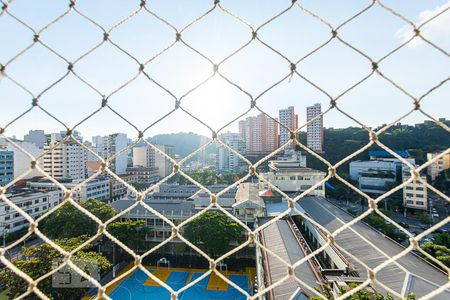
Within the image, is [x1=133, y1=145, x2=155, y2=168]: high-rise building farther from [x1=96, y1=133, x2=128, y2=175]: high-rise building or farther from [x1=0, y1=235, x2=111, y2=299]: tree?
[x1=0, y1=235, x2=111, y2=299]: tree

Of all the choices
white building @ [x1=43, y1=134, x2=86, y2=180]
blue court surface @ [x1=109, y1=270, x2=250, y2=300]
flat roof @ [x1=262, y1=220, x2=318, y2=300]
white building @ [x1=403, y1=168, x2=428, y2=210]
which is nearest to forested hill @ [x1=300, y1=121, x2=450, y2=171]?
white building @ [x1=403, y1=168, x2=428, y2=210]

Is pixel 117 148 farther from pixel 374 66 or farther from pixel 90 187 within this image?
pixel 374 66

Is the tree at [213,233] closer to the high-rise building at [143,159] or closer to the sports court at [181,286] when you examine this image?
the sports court at [181,286]

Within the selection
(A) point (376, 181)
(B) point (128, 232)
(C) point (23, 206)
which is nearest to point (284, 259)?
(B) point (128, 232)

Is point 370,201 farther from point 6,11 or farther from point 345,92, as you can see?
point 6,11

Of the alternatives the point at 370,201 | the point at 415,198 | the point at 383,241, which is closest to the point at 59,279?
the point at 370,201

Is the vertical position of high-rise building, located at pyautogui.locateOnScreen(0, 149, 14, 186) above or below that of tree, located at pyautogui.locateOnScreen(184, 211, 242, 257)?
above
